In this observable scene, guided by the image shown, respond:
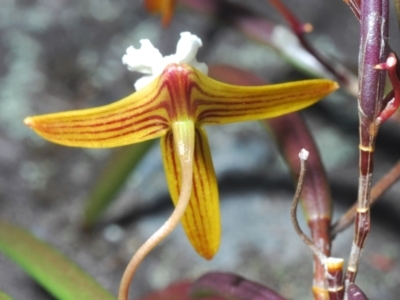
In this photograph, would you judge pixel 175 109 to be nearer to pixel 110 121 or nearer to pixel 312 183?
pixel 110 121

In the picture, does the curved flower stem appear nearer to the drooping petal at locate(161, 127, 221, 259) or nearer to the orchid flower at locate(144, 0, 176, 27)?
the drooping petal at locate(161, 127, 221, 259)

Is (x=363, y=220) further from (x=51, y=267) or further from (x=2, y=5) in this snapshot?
(x=2, y=5)

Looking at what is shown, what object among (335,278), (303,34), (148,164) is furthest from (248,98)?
(148,164)

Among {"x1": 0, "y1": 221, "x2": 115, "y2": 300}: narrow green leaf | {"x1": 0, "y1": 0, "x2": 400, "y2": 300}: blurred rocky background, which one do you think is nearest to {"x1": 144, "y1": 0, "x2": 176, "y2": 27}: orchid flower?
{"x1": 0, "y1": 0, "x2": 400, "y2": 300}: blurred rocky background

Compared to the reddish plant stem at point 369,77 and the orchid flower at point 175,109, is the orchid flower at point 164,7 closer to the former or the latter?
the orchid flower at point 175,109

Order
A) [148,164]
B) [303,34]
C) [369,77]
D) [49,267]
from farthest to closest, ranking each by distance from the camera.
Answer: [148,164] < [303,34] < [49,267] < [369,77]

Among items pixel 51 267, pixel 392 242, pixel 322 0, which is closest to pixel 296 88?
pixel 51 267
